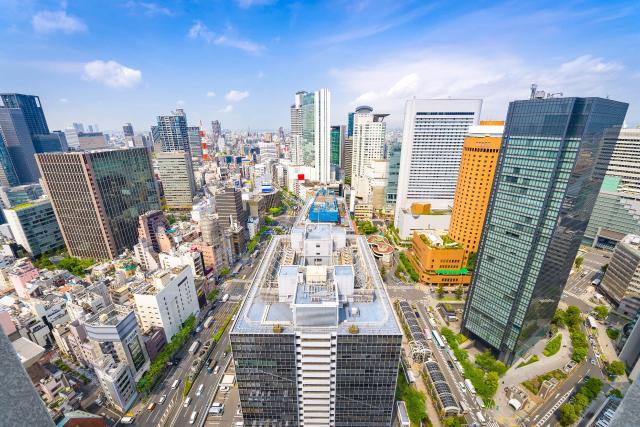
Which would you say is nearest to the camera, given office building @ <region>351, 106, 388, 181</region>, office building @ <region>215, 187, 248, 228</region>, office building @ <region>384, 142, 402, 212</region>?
office building @ <region>215, 187, 248, 228</region>

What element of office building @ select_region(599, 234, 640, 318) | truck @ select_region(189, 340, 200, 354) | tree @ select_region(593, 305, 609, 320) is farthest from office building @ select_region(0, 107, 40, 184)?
office building @ select_region(599, 234, 640, 318)

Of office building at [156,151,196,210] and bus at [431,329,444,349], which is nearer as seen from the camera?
bus at [431,329,444,349]

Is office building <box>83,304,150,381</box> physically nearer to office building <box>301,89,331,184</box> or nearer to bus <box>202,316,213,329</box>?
bus <box>202,316,213,329</box>

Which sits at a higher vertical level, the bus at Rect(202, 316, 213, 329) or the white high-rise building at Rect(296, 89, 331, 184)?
the white high-rise building at Rect(296, 89, 331, 184)

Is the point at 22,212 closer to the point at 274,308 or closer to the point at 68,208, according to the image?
the point at 68,208

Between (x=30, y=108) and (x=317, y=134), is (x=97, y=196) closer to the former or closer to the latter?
(x=317, y=134)

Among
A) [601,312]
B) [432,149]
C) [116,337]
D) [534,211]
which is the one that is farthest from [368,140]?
[116,337]
